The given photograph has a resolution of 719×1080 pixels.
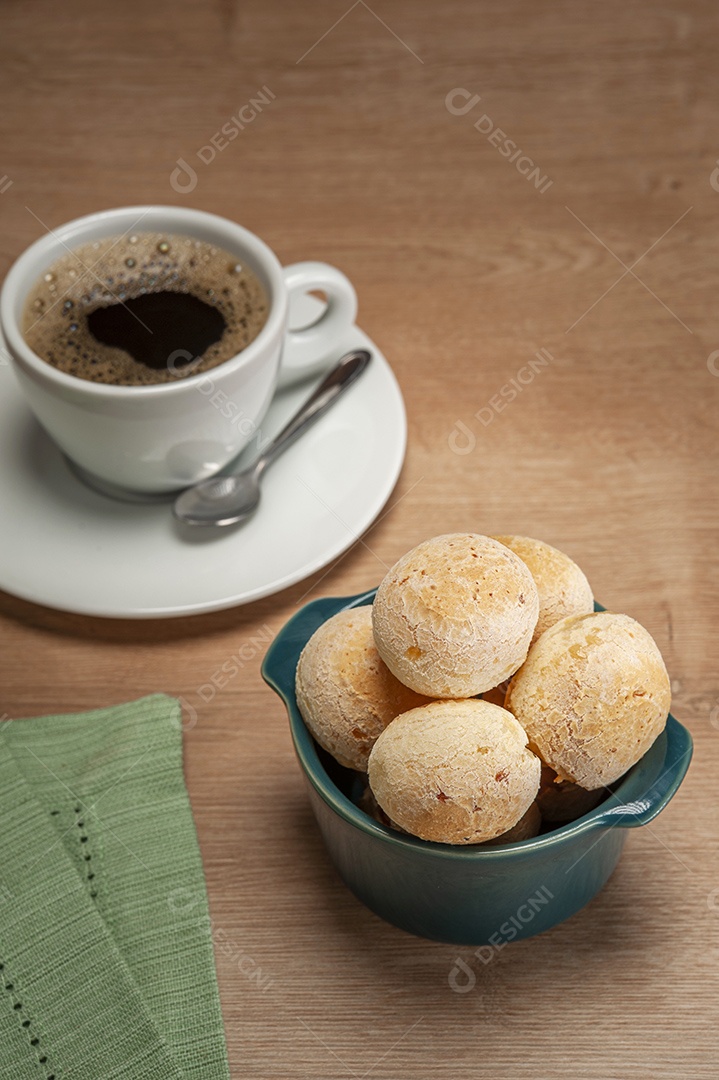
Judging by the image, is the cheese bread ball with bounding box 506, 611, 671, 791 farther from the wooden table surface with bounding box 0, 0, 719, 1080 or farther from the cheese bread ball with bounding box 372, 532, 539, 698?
the wooden table surface with bounding box 0, 0, 719, 1080

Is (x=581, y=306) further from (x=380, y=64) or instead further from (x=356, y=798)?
(x=356, y=798)

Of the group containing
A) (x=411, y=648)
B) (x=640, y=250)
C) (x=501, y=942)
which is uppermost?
(x=411, y=648)

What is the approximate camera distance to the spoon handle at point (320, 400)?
3.24 ft

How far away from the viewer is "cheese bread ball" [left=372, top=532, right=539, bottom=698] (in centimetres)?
60

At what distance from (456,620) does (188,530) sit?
39cm

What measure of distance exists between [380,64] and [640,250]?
1.51 feet

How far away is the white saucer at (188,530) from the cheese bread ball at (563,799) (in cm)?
30

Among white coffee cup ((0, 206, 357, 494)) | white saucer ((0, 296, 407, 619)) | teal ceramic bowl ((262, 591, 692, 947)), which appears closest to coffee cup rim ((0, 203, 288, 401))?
white coffee cup ((0, 206, 357, 494))

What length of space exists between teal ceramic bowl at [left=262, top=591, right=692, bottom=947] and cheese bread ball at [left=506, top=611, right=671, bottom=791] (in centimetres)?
2

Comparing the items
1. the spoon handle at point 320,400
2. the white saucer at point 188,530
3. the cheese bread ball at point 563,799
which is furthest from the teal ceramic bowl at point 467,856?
the spoon handle at point 320,400

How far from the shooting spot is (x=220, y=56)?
146 cm

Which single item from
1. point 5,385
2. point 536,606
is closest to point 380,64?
point 5,385

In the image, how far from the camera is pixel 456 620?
603 millimetres

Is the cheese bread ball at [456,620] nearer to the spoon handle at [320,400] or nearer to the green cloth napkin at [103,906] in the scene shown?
the green cloth napkin at [103,906]
